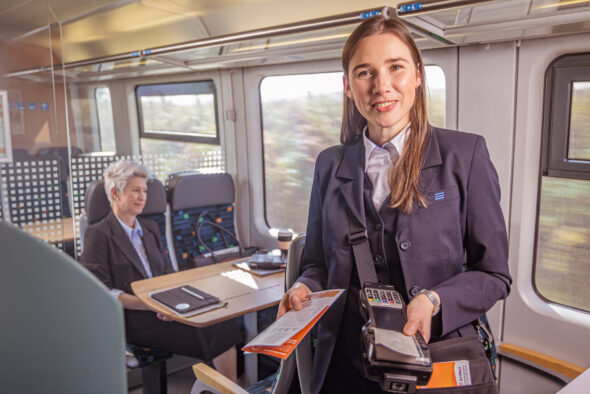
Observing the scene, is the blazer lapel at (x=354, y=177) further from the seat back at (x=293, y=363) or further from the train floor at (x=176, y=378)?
the train floor at (x=176, y=378)

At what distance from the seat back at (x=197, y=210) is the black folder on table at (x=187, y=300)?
1095mm

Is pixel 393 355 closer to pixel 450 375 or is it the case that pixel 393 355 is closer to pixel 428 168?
pixel 450 375

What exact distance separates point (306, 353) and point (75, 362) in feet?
4.06

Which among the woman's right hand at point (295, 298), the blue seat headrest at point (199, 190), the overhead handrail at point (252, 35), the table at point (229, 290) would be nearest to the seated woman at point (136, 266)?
the table at point (229, 290)

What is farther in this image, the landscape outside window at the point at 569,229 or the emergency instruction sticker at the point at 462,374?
the landscape outside window at the point at 569,229

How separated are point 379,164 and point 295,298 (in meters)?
0.42

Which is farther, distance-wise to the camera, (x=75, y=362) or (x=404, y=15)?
(x=404, y=15)

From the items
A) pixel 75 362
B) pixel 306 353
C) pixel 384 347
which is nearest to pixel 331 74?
pixel 306 353

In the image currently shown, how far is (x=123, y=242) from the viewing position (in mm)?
2949

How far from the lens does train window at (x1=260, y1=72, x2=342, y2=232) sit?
346 cm

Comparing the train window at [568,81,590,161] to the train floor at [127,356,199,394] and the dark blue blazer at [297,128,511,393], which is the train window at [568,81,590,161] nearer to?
the dark blue blazer at [297,128,511,393]

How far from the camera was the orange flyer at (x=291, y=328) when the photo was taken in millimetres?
1087

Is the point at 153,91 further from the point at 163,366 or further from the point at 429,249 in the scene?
the point at 429,249

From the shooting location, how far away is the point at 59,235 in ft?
9.80
